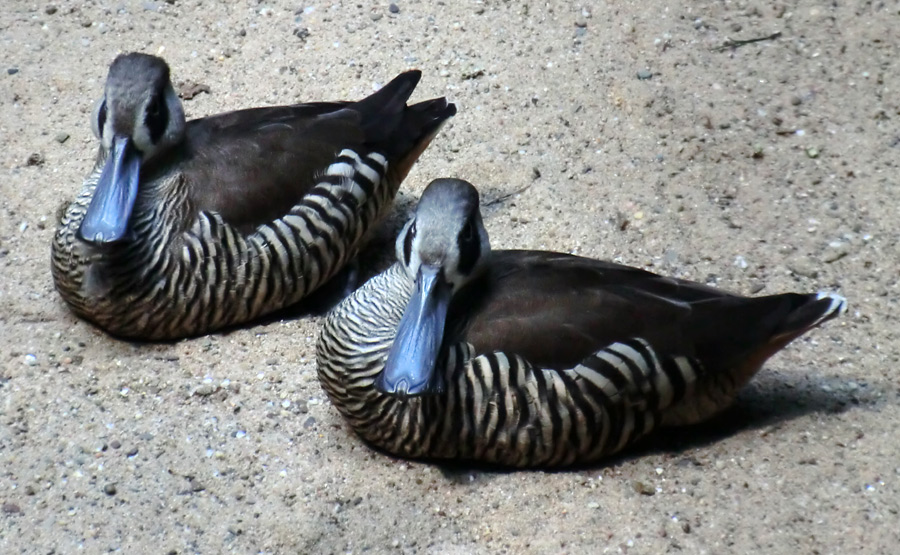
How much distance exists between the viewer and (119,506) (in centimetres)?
434

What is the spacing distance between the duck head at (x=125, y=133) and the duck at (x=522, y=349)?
1.20 m

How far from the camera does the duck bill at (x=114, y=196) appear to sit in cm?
505

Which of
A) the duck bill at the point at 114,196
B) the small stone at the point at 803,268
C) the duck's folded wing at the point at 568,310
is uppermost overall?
the duck's folded wing at the point at 568,310

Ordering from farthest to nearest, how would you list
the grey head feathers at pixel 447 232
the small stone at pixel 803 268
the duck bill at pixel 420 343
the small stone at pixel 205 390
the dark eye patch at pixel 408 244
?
the small stone at pixel 803 268 → the small stone at pixel 205 390 → the dark eye patch at pixel 408 244 → the grey head feathers at pixel 447 232 → the duck bill at pixel 420 343

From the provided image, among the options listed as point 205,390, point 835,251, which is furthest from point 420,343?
point 835,251

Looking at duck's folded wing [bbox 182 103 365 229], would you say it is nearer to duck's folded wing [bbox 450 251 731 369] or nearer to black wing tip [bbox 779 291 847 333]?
duck's folded wing [bbox 450 251 731 369]

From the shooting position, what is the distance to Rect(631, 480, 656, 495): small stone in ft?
14.6

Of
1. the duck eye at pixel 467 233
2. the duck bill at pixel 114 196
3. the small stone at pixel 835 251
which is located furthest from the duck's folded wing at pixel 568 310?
the duck bill at pixel 114 196

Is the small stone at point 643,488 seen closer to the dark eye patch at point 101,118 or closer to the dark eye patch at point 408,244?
the dark eye patch at point 408,244

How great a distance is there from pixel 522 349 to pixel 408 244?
0.63 meters

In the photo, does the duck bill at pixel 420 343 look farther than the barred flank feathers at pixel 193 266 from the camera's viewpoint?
No

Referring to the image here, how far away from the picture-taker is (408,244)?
4555 mm

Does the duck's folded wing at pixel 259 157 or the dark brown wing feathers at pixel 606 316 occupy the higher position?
the dark brown wing feathers at pixel 606 316

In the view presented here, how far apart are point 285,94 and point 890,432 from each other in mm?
3928
